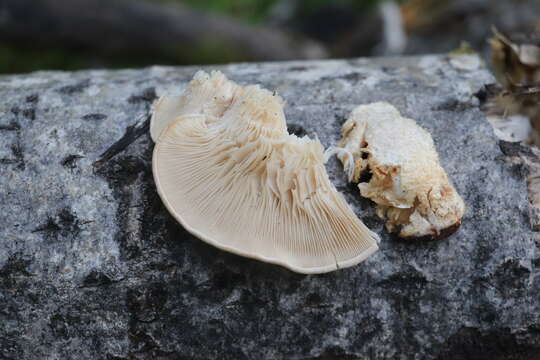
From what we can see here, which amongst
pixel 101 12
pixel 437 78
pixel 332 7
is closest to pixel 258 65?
pixel 437 78

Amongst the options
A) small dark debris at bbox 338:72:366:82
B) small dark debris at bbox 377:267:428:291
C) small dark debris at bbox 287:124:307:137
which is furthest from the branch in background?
small dark debris at bbox 377:267:428:291

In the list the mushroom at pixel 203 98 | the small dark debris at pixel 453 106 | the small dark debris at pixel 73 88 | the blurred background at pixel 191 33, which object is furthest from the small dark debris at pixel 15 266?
the blurred background at pixel 191 33

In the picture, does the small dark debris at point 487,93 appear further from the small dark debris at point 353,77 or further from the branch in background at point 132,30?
the branch in background at point 132,30

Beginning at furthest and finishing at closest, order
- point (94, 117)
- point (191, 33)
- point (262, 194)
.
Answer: point (191, 33) → point (94, 117) → point (262, 194)

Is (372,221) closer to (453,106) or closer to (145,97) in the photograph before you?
(453,106)

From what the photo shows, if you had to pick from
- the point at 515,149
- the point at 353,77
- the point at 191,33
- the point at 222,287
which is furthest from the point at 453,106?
the point at 191,33

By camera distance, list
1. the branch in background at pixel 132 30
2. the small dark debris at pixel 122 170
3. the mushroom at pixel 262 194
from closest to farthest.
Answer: the mushroom at pixel 262 194
the small dark debris at pixel 122 170
the branch in background at pixel 132 30
